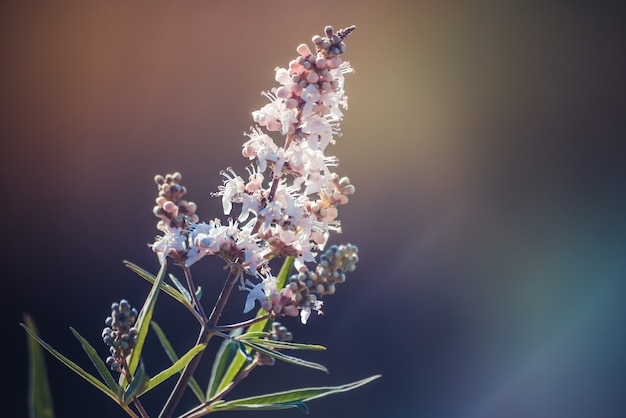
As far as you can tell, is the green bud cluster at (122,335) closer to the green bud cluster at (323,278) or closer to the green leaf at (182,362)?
the green leaf at (182,362)

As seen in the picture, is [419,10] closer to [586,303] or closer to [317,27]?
[317,27]

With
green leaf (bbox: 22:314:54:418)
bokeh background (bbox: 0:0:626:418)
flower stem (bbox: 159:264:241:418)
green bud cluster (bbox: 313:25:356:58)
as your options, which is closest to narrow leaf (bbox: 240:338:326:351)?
flower stem (bbox: 159:264:241:418)

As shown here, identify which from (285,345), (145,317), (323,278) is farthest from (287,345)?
(145,317)

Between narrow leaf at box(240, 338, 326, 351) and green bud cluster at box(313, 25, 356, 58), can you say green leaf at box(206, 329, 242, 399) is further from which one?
green bud cluster at box(313, 25, 356, 58)

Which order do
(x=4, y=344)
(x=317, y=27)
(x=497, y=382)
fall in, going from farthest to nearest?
(x=497, y=382), (x=317, y=27), (x=4, y=344)

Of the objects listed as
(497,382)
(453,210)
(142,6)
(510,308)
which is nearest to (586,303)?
(510,308)
